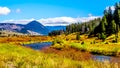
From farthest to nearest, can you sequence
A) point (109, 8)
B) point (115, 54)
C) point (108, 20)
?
point (109, 8), point (108, 20), point (115, 54)

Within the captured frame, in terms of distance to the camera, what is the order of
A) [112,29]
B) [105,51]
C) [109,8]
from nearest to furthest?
[105,51], [112,29], [109,8]

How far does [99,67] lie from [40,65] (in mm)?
3012

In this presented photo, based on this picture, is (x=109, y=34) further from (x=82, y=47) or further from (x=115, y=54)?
(x=115, y=54)

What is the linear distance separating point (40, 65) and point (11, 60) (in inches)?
112

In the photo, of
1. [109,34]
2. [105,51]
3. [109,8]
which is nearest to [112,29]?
[109,34]

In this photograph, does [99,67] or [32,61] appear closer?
[99,67]

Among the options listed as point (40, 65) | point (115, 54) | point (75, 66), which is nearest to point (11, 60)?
point (40, 65)

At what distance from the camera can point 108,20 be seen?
178m

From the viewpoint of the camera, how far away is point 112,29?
162 meters

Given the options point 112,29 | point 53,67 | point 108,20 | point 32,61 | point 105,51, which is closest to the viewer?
point 53,67

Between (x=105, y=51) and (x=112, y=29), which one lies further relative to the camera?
(x=112, y=29)

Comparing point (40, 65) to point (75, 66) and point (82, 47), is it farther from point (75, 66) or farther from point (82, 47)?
point (82, 47)

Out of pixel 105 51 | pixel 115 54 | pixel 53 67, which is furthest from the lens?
pixel 105 51

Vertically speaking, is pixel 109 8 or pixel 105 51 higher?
pixel 109 8
